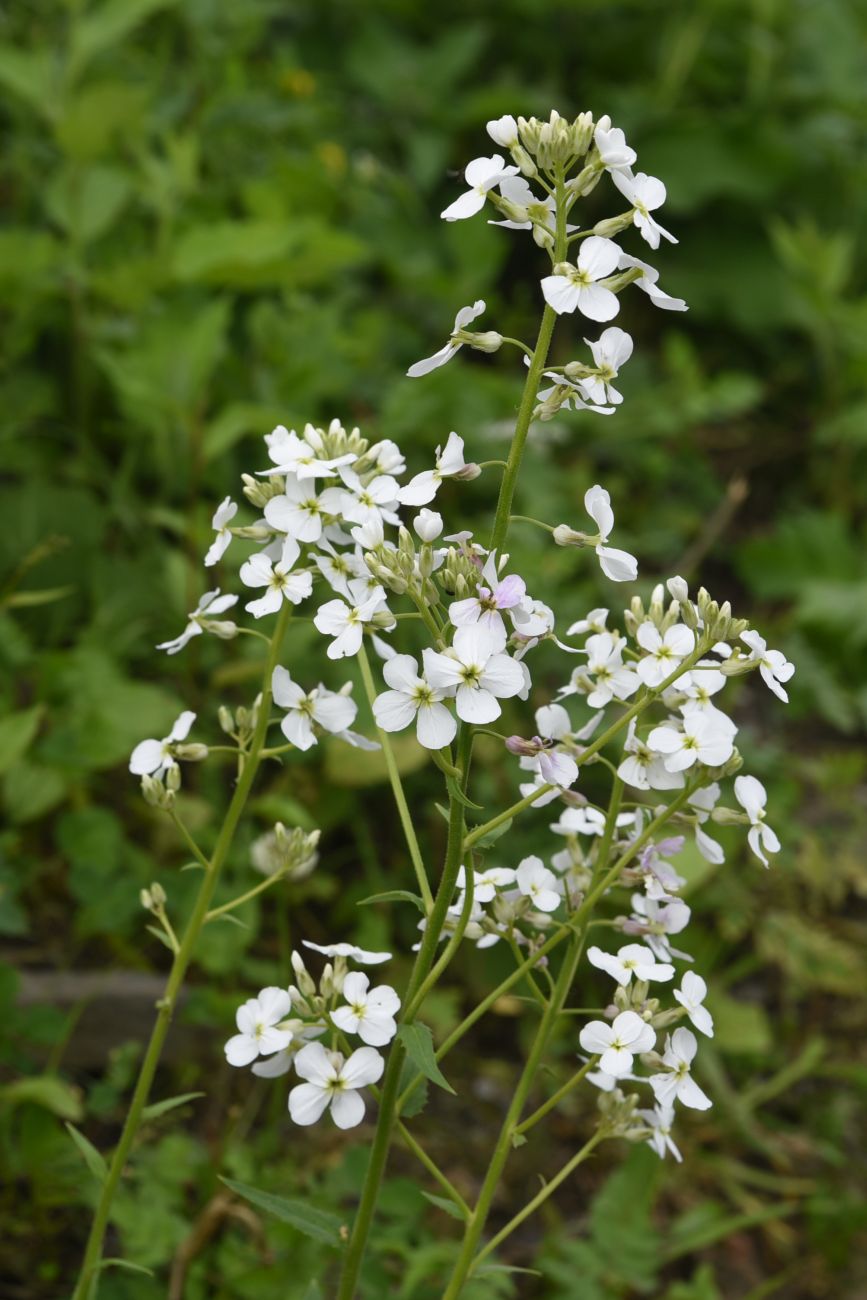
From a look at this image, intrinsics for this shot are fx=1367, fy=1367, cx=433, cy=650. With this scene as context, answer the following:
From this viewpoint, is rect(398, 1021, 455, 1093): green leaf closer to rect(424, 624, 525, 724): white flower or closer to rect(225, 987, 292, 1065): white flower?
rect(225, 987, 292, 1065): white flower

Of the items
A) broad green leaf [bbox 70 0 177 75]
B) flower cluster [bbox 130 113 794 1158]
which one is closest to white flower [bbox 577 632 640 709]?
flower cluster [bbox 130 113 794 1158]

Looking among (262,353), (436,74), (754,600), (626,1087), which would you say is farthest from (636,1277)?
(436,74)

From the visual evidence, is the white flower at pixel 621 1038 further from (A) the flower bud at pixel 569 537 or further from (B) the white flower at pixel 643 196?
(B) the white flower at pixel 643 196

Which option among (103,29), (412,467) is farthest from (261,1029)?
(103,29)

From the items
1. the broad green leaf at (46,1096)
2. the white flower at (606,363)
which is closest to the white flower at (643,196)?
the white flower at (606,363)

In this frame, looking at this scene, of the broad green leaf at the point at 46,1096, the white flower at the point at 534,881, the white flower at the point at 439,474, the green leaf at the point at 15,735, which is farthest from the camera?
the green leaf at the point at 15,735

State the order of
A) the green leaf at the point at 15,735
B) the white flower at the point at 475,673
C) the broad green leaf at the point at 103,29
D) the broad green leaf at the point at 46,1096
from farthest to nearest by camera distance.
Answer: the broad green leaf at the point at 103,29, the green leaf at the point at 15,735, the broad green leaf at the point at 46,1096, the white flower at the point at 475,673
